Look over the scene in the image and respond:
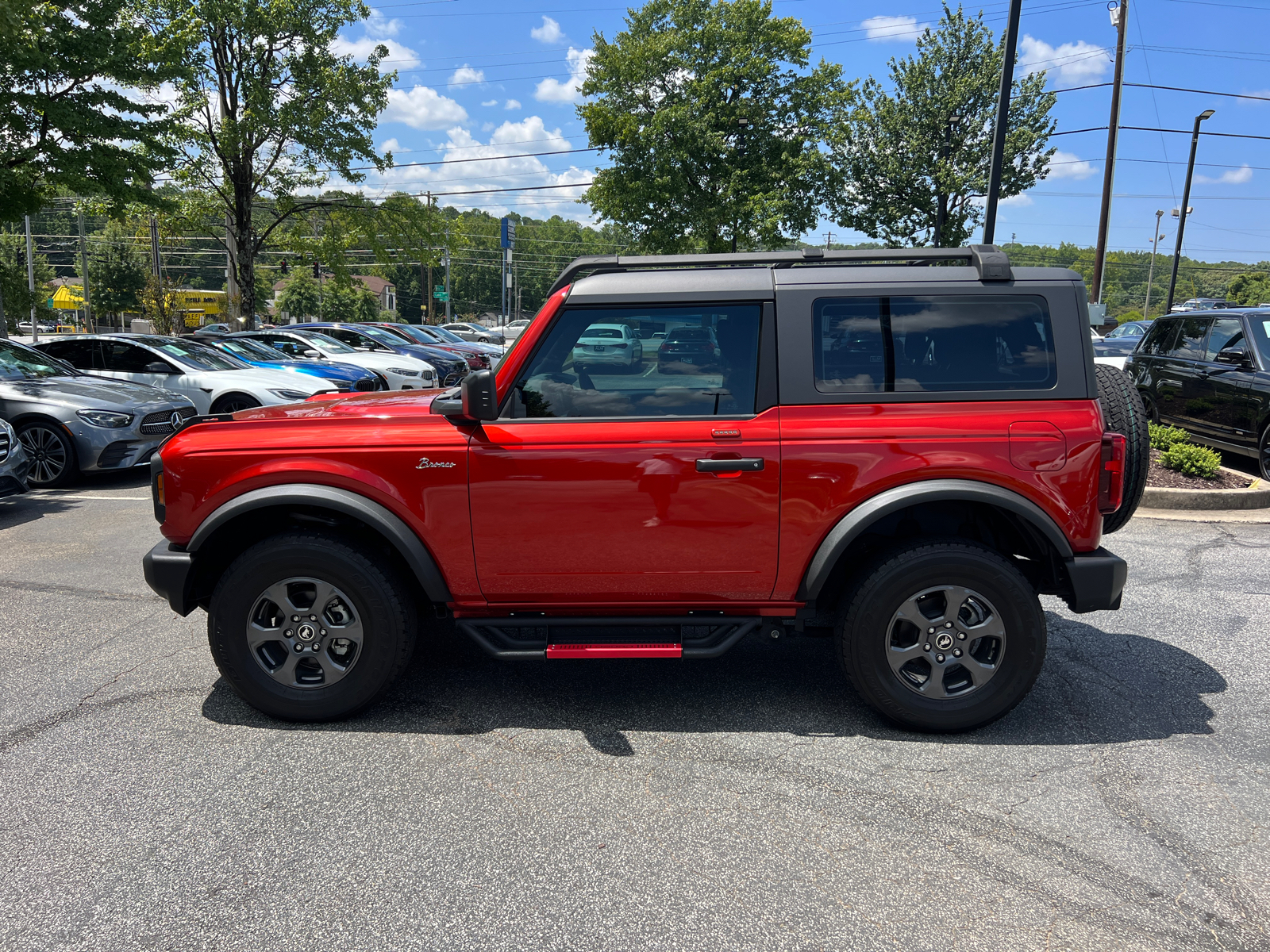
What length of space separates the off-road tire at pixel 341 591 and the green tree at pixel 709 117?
25.2 metres

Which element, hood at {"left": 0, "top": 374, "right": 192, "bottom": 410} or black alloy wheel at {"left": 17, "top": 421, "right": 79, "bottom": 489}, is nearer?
black alloy wheel at {"left": 17, "top": 421, "right": 79, "bottom": 489}

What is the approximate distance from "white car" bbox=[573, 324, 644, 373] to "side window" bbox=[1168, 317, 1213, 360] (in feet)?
29.8

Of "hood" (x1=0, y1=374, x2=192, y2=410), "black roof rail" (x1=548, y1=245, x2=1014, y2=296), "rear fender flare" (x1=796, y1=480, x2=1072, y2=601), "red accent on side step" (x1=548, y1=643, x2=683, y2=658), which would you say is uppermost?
"black roof rail" (x1=548, y1=245, x2=1014, y2=296)

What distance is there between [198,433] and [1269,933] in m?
4.25

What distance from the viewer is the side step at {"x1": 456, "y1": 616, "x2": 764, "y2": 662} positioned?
3.55 meters

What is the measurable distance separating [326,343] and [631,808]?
53.1ft

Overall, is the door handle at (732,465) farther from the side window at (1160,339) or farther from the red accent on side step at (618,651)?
the side window at (1160,339)

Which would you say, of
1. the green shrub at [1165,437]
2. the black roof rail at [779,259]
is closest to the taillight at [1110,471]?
the black roof rail at [779,259]

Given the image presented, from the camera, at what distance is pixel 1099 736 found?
12.0 ft

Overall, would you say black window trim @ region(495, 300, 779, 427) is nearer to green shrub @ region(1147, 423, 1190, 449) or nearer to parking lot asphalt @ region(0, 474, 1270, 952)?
parking lot asphalt @ region(0, 474, 1270, 952)

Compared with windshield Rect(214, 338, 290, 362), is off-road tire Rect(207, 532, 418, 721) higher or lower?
lower

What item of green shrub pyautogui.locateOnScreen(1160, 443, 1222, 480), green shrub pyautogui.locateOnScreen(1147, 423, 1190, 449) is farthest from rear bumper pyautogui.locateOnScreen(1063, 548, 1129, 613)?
green shrub pyautogui.locateOnScreen(1147, 423, 1190, 449)

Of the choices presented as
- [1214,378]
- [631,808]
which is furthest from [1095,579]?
[1214,378]

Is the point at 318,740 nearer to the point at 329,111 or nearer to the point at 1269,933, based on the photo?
the point at 1269,933
